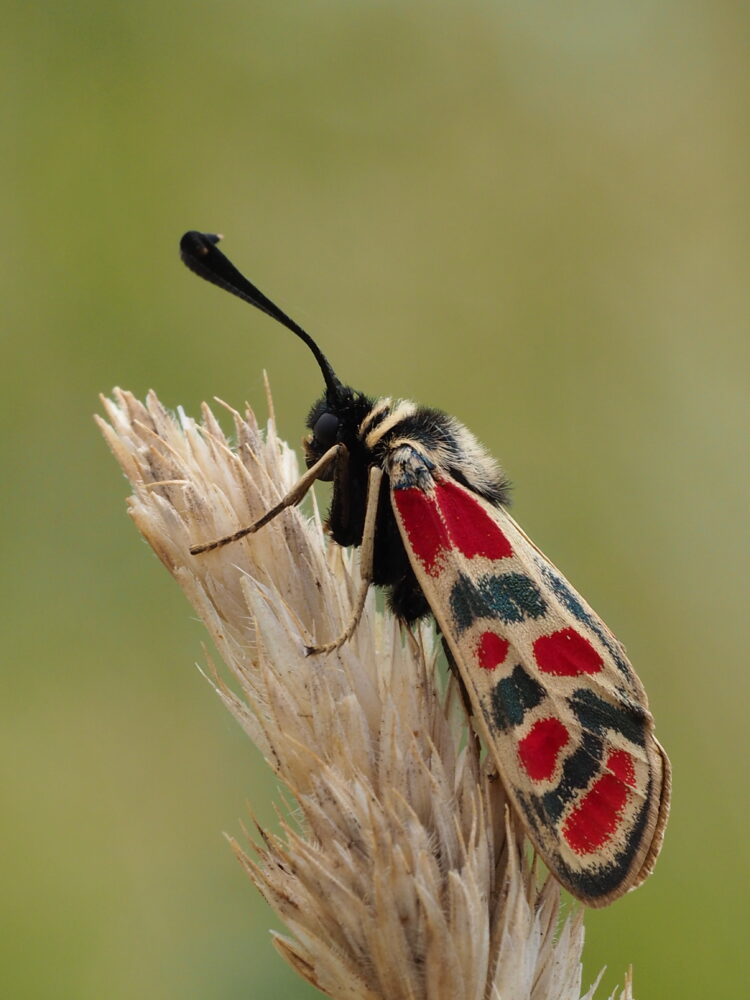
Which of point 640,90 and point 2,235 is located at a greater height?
point 2,235

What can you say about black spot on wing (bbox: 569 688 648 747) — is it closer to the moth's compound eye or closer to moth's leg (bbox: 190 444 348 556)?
moth's leg (bbox: 190 444 348 556)

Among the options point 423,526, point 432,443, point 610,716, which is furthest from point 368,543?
point 610,716

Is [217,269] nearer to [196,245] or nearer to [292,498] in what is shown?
[196,245]

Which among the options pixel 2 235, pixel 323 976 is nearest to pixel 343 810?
pixel 323 976

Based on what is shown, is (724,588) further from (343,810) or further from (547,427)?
(343,810)

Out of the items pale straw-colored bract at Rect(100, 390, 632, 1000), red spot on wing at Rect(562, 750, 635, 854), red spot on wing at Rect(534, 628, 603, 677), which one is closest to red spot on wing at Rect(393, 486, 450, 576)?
pale straw-colored bract at Rect(100, 390, 632, 1000)

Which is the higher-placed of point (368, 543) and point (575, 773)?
point (368, 543)

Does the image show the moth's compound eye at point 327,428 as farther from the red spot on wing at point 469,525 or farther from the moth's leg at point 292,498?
the red spot on wing at point 469,525

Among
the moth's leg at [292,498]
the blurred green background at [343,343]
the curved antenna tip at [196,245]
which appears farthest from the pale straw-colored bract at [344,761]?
the blurred green background at [343,343]
